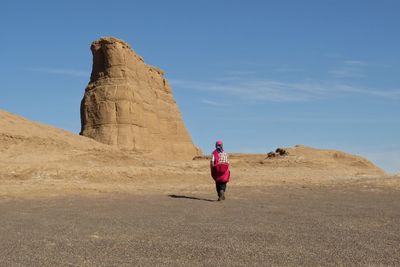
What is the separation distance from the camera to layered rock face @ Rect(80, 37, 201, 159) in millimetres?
48750

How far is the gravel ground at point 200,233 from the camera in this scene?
6305mm

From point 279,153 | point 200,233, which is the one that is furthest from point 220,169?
point 279,153

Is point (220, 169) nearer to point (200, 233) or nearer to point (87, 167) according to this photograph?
point (200, 233)

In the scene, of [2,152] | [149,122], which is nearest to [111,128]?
[149,122]

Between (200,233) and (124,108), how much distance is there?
1639 inches

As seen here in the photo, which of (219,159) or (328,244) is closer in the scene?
(328,244)

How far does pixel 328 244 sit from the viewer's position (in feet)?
23.8

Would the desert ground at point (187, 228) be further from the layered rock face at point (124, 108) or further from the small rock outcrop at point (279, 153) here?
the layered rock face at point (124, 108)

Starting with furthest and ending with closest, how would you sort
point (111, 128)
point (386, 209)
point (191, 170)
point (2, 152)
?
point (111, 128) < point (191, 170) < point (2, 152) < point (386, 209)

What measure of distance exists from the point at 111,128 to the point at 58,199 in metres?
33.0

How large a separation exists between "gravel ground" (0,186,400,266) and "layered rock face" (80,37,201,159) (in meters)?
34.6

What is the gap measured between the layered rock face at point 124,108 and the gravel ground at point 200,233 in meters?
34.6

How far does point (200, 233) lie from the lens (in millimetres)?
8391

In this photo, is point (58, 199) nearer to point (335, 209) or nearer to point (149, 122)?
point (335, 209)
